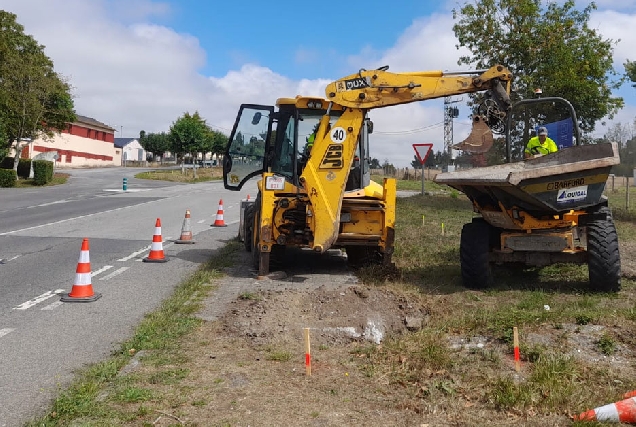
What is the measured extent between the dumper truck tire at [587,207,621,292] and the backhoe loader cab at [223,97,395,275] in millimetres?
2714

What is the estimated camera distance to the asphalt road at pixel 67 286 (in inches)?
194

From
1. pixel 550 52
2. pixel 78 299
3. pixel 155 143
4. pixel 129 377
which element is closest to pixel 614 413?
pixel 129 377

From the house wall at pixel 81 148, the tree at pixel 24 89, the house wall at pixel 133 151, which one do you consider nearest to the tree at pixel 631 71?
the tree at pixel 24 89

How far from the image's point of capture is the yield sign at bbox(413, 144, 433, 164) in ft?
76.2

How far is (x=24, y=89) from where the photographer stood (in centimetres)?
3681

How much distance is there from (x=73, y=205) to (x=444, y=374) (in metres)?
21.0

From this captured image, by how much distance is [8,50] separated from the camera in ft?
122

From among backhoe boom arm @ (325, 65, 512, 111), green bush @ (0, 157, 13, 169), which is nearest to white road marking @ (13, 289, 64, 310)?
backhoe boom arm @ (325, 65, 512, 111)

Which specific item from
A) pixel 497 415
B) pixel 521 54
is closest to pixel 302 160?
pixel 497 415

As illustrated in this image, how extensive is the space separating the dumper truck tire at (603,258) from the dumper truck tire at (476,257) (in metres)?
1.26

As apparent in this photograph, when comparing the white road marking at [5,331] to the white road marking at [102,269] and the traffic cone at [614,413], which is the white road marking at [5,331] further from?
the traffic cone at [614,413]

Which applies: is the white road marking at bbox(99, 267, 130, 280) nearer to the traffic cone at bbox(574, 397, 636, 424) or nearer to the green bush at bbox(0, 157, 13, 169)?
the traffic cone at bbox(574, 397, 636, 424)

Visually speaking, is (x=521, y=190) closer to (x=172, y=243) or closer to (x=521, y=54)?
(x=172, y=243)

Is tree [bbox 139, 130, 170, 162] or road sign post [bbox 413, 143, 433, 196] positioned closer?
road sign post [bbox 413, 143, 433, 196]
